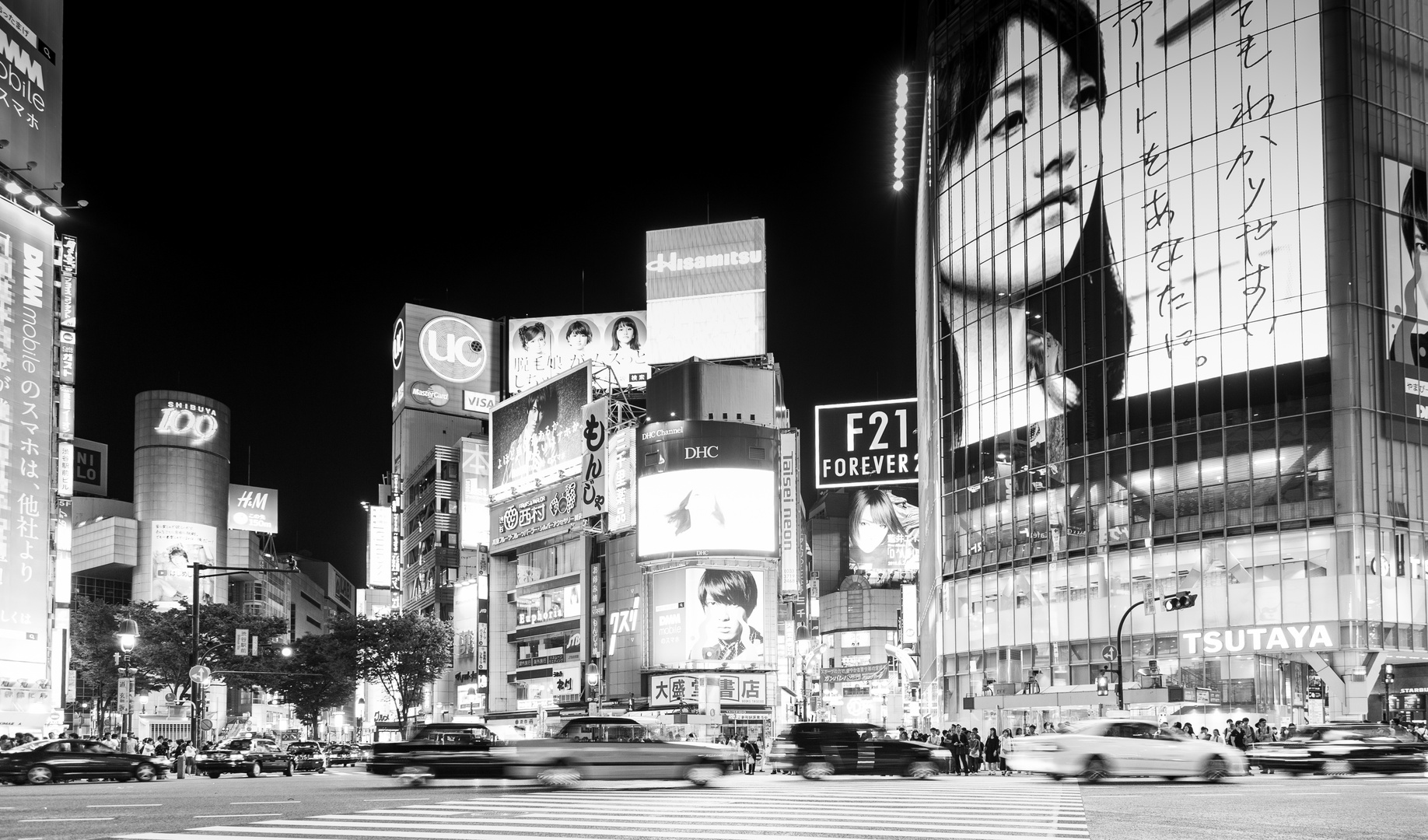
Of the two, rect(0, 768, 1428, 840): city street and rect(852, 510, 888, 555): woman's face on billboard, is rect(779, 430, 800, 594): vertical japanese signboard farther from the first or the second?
rect(0, 768, 1428, 840): city street

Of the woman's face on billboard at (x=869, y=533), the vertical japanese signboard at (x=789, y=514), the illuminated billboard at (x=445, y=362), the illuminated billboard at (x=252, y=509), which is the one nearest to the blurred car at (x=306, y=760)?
the vertical japanese signboard at (x=789, y=514)

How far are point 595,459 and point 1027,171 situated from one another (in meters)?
40.9

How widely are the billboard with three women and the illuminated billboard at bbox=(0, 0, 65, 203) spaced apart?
48.9 metres

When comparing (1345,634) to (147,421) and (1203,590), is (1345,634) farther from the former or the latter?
(147,421)

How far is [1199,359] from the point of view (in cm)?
6006

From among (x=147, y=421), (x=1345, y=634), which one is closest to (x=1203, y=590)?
(x=1345, y=634)

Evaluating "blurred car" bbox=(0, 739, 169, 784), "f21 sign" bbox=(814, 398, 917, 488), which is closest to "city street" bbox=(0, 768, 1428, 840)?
"blurred car" bbox=(0, 739, 169, 784)

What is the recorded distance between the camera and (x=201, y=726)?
51812 mm

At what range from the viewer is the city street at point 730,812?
15.4 m

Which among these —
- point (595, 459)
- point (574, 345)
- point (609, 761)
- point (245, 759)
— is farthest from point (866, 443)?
point (609, 761)

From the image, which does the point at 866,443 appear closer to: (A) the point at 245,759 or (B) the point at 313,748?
(B) the point at 313,748

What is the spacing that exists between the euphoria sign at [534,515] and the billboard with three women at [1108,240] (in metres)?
33.4

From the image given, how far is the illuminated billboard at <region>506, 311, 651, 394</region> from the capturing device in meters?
133

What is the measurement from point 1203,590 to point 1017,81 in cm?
2677
